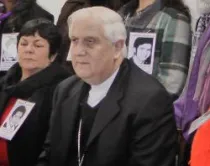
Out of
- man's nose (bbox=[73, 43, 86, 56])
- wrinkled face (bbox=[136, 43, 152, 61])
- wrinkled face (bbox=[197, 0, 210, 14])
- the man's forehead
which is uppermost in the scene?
wrinkled face (bbox=[197, 0, 210, 14])

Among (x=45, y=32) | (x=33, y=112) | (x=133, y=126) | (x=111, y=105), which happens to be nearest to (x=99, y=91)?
(x=111, y=105)

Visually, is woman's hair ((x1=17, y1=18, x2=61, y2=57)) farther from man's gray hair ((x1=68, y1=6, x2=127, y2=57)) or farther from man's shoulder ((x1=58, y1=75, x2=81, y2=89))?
man's gray hair ((x1=68, y1=6, x2=127, y2=57))

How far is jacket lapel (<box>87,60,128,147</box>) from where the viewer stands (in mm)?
1957

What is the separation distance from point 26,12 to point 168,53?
3.98ft

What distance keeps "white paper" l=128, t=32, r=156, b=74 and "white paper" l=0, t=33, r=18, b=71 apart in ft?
2.87

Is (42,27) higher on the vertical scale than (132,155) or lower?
higher

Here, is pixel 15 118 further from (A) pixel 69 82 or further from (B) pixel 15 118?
(A) pixel 69 82

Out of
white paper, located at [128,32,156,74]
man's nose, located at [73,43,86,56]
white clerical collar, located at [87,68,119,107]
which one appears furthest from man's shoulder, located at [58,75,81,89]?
white paper, located at [128,32,156,74]

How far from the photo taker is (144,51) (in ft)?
8.31

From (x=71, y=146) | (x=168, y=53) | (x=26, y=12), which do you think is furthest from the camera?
(x=26, y=12)

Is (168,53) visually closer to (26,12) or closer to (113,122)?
(113,122)

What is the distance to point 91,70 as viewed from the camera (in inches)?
78.0

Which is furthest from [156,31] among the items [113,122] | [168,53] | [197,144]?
[197,144]

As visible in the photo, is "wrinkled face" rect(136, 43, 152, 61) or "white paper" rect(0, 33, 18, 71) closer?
"wrinkled face" rect(136, 43, 152, 61)
